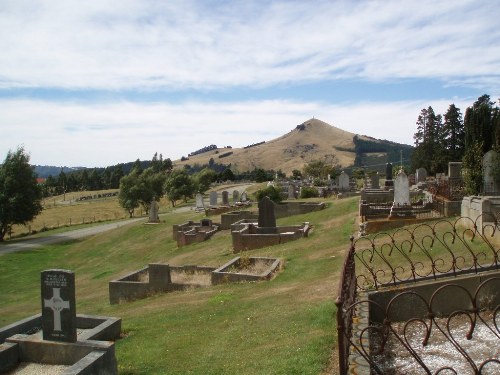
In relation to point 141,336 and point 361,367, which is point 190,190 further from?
point 361,367

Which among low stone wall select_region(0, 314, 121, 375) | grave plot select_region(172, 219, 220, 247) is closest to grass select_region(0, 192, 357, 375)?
low stone wall select_region(0, 314, 121, 375)

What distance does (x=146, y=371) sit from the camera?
24.7 ft

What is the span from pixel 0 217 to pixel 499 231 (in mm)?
40081

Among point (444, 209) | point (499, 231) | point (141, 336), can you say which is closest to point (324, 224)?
point (444, 209)

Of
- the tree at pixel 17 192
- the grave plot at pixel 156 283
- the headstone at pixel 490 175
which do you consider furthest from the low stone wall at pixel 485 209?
the tree at pixel 17 192

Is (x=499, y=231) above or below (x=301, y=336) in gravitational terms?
above

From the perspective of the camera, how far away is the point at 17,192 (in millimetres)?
40562

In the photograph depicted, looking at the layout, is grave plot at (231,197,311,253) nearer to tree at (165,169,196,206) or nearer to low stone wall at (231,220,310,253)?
low stone wall at (231,220,310,253)

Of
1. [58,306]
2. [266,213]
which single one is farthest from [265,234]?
[58,306]

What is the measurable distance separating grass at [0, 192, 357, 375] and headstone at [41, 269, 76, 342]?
1.11 meters

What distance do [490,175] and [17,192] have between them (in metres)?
37.2

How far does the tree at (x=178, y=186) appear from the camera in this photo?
58.2 m

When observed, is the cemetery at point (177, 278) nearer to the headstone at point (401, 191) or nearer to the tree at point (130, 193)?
the headstone at point (401, 191)

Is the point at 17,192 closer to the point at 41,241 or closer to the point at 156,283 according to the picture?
the point at 41,241
